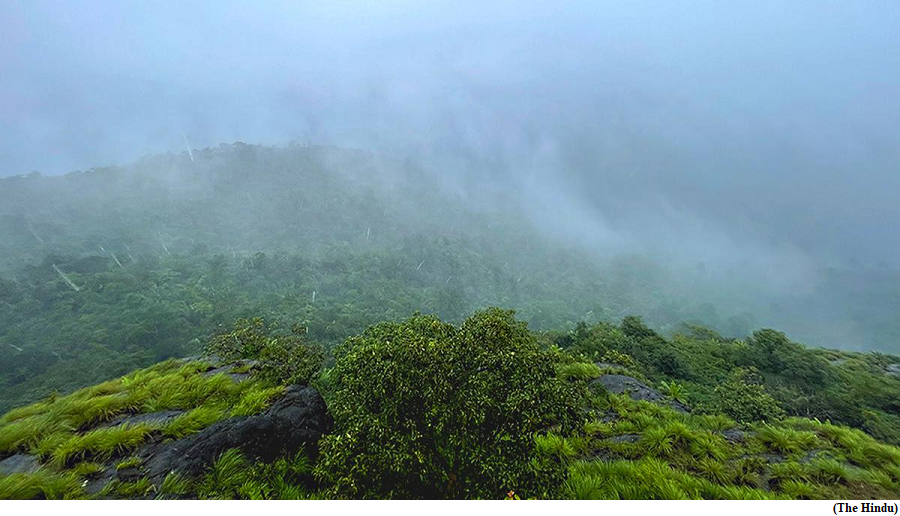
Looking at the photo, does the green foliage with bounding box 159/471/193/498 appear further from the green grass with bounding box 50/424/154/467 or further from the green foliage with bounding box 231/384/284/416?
the green foliage with bounding box 231/384/284/416

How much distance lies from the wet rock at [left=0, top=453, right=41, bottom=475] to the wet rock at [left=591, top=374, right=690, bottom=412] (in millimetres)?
18136

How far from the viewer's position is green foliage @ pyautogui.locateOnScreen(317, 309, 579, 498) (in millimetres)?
7051

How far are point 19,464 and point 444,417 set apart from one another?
811cm

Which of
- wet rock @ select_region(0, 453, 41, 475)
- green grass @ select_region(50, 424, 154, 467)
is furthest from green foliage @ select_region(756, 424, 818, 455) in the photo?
wet rock @ select_region(0, 453, 41, 475)

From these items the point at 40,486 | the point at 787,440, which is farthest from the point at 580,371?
the point at 40,486

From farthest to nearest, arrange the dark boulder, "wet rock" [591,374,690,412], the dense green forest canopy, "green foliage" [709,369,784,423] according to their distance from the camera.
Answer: "wet rock" [591,374,690,412] → "green foliage" [709,369,784,423] → the dark boulder → the dense green forest canopy

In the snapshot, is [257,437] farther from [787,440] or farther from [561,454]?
[787,440]

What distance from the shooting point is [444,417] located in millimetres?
7367

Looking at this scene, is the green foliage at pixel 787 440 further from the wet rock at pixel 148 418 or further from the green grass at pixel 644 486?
the wet rock at pixel 148 418

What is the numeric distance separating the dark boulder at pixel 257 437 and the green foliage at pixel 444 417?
252cm

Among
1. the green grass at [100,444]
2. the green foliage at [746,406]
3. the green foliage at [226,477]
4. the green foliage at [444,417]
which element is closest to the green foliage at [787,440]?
the green foliage at [746,406]
